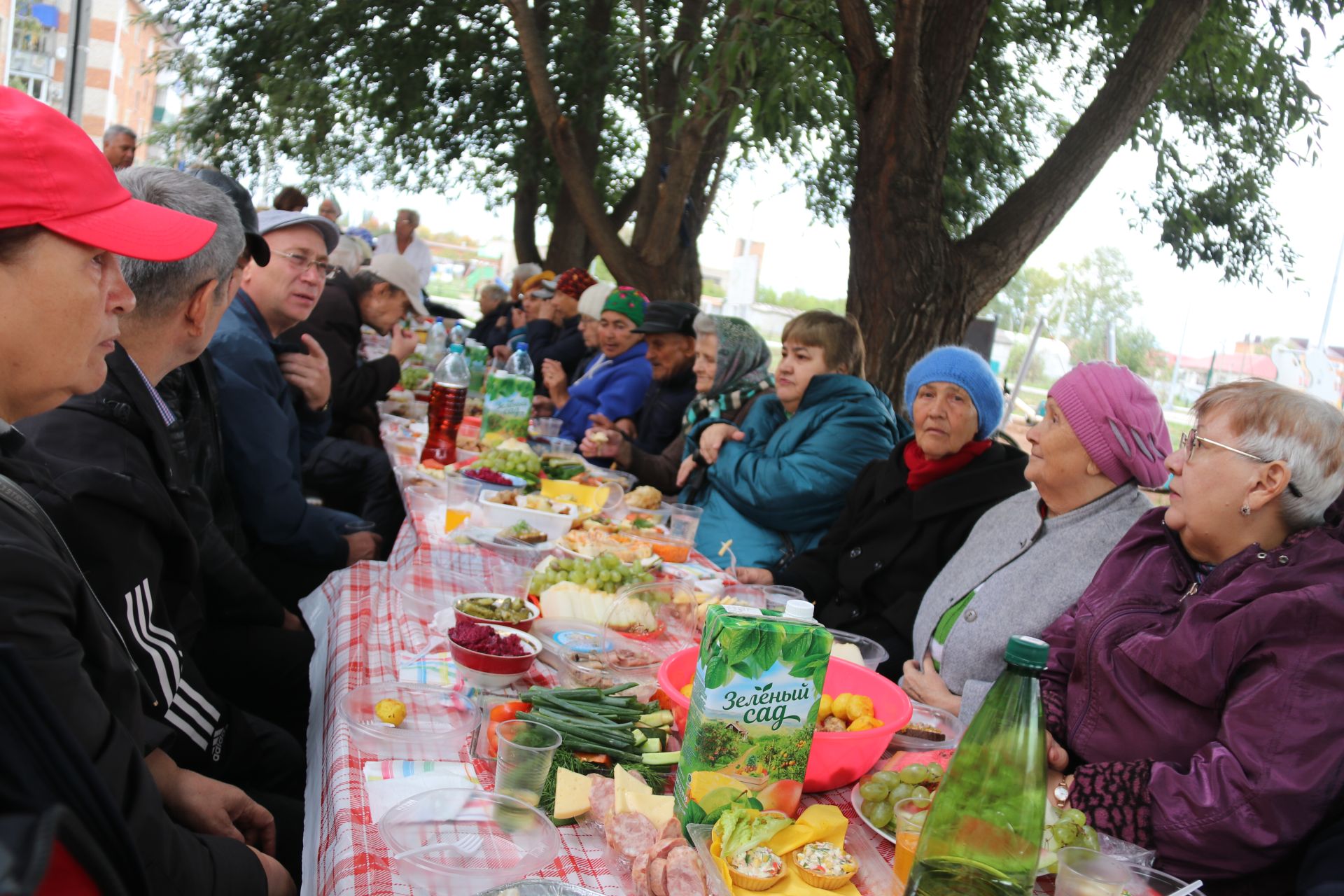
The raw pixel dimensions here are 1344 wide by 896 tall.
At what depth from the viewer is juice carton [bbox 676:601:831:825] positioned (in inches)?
53.6

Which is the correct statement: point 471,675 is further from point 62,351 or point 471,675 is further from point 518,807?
point 62,351

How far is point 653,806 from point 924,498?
2132 mm

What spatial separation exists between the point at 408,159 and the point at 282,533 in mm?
9340

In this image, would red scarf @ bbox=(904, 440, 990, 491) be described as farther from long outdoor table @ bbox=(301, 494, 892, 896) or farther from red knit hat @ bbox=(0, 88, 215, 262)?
red knit hat @ bbox=(0, 88, 215, 262)

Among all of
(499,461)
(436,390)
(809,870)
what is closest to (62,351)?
(809,870)

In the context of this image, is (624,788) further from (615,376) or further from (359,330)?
(359,330)

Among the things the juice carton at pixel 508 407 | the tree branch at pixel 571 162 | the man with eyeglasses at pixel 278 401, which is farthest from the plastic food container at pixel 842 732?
the tree branch at pixel 571 162

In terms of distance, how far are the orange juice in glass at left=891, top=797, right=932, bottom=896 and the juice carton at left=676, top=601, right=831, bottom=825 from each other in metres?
0.18

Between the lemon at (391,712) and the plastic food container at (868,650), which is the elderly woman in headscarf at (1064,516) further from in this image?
the lemon at (391,712)

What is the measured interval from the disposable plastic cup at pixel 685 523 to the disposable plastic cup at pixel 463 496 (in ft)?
2.12

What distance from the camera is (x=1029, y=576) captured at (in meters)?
2.63

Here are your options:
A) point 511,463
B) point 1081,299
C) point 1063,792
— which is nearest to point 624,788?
point 1063,792

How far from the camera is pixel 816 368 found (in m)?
4.26

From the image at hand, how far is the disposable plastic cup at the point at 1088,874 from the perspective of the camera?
4.35ft
